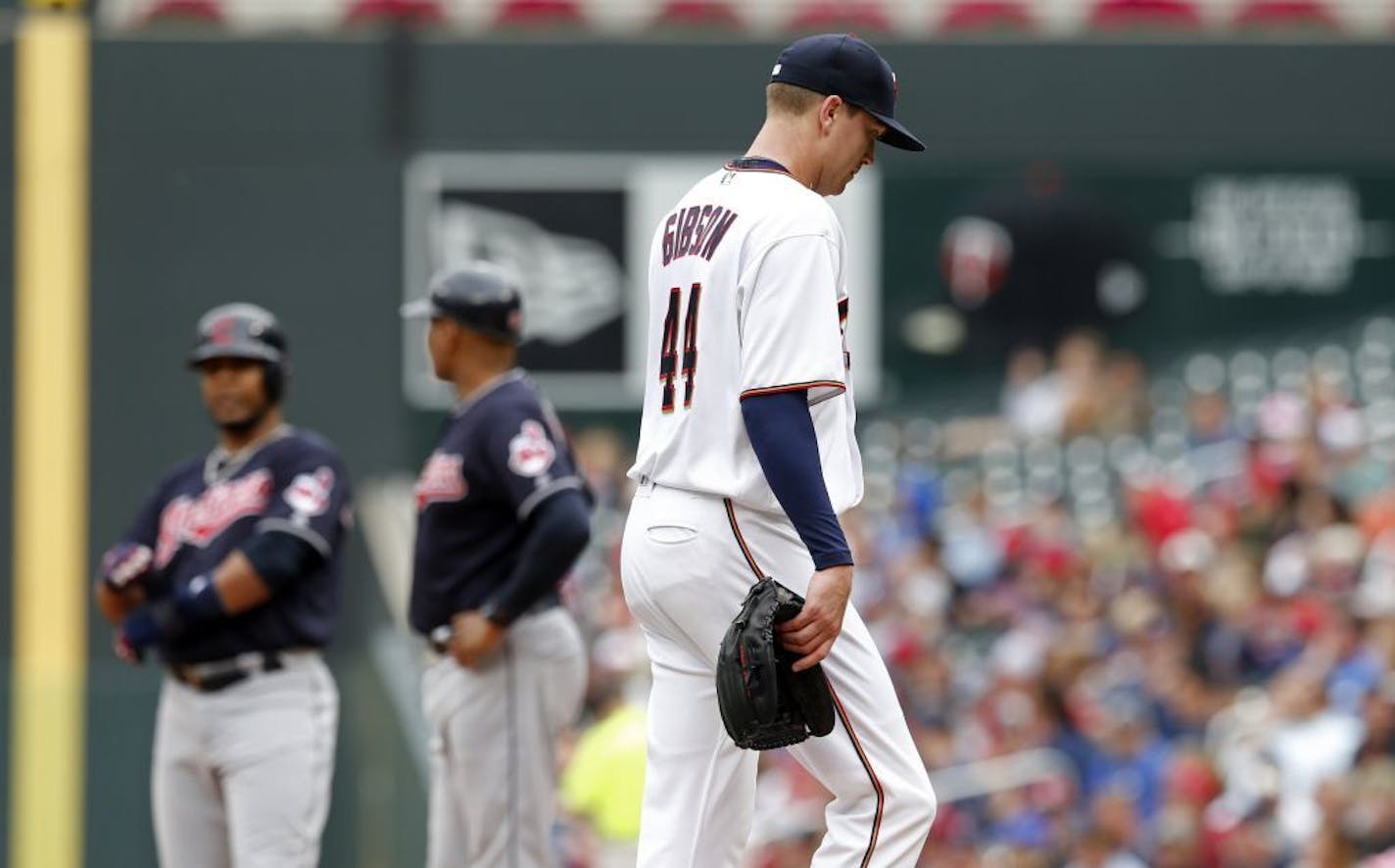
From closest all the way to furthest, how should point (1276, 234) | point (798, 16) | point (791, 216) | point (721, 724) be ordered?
point (791, 216) < point (721, 724) < point (1276, 234) < point (798, 16)

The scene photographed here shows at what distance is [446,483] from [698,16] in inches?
356

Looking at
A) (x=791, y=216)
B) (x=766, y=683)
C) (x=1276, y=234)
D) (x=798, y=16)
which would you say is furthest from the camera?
(x=798, y=16)

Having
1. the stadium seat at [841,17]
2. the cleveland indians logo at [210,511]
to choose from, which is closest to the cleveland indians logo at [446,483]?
the cleveland indians logo at [210,511]

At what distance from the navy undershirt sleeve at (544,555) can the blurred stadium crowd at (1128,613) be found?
138 inches

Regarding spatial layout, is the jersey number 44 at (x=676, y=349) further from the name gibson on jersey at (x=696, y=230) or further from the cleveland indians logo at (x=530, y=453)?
the cleveland indians logo at (x=530, y=453)

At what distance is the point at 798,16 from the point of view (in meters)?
13.5

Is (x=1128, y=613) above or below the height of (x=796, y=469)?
below

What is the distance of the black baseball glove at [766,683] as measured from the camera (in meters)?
3.47

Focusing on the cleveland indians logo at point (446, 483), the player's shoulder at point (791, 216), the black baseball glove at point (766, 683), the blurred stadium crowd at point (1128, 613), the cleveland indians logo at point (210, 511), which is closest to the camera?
the black baseball glove at point (766, 683)

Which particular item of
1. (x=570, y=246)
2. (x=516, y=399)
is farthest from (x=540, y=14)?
(x=516, y=399)

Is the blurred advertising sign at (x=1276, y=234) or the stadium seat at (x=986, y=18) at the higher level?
the stadium seat at (x=986, y=18)

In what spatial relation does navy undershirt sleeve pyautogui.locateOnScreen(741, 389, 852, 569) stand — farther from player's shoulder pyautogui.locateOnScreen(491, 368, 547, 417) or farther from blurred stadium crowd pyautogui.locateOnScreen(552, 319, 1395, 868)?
blurred stadium crowd pyautogui.locateOnScreen(552, 319, 1395, 868)

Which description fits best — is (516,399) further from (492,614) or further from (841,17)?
(841,17)

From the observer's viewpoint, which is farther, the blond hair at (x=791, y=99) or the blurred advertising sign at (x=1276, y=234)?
the blurred advertising sign at (x=1276, y=234)
